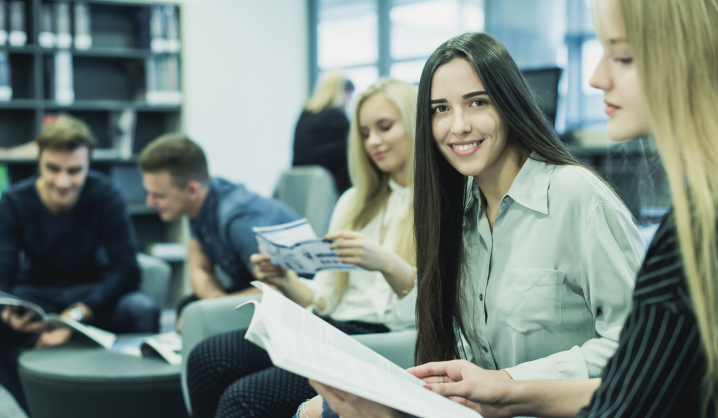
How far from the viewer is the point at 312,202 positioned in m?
2.84

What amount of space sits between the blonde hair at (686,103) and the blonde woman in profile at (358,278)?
2.83 feet

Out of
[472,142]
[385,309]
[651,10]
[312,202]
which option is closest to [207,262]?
[312,202]

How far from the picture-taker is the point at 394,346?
1.50 meters

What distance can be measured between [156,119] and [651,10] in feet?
15.1

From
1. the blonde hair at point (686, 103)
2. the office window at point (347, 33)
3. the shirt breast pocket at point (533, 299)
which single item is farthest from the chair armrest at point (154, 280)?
the office window at point (347, 33)

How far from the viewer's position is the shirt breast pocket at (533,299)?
1.08m

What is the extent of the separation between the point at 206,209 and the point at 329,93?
1.68m

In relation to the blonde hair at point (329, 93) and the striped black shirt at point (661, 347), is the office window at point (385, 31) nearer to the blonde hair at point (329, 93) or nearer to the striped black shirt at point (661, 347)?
the blonde hair at point (329, 93)

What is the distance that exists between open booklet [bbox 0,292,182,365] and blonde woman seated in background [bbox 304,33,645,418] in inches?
41.9

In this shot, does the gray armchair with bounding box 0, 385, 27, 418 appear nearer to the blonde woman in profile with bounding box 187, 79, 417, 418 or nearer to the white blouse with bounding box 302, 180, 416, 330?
the blonde woman in profile with bounding box 187, 79, 417, 418

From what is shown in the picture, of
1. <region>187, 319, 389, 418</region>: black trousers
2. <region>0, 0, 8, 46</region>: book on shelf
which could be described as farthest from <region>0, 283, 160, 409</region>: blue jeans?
<region>0, 0, 8, 46</region>: book on shelf

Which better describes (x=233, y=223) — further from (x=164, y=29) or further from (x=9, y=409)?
(x=164, y=29)

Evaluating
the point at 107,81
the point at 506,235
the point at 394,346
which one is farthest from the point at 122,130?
the point at 506,235

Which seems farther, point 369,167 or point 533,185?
point 369,167
